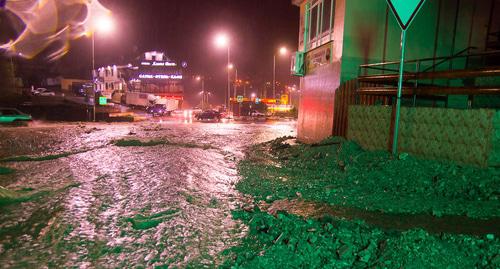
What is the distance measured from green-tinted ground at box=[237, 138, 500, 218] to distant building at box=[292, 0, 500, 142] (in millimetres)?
3919

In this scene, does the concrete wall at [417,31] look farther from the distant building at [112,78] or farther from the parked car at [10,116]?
the distant building at [112,78]

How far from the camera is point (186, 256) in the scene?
3822 mm

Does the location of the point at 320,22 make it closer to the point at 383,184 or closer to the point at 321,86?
the point at 321,86

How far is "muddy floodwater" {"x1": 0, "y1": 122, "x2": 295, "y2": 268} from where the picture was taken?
382cm

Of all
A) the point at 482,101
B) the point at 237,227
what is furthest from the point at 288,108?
the point at 237,227

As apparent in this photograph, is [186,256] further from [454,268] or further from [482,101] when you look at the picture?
[482,101]

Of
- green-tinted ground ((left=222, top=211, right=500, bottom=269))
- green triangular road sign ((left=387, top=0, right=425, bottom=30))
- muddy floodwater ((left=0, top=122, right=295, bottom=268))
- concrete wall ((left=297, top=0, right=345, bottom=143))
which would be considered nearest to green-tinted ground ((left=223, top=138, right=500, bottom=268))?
green-tinted ground ((left=222, top=211, right=500, bottom=269))

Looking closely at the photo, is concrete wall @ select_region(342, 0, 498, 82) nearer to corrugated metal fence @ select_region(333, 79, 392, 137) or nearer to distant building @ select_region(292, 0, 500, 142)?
distant building @ select_region(292, 0, 500, 142)

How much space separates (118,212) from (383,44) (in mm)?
11586

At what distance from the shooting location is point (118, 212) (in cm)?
530

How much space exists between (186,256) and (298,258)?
1.41m

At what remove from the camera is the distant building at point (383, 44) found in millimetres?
11922

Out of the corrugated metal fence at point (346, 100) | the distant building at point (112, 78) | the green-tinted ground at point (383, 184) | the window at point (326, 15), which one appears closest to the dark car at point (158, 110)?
the window at point (326, 15)

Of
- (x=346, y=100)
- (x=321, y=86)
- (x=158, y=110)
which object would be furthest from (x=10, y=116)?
(x=346, y=100)
